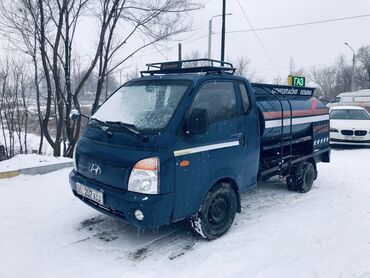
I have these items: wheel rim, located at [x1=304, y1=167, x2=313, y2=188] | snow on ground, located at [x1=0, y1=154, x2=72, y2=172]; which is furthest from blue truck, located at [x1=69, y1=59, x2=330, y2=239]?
snow on ground, located at [x1=0, y1=154, x2=72, y2=172]

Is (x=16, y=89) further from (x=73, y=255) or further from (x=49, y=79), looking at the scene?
(x=73, y=255)

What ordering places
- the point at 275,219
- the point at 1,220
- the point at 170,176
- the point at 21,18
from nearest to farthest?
1. the point at 170,176
2. the point at 1,220
3. the point at 275,219
4. the point at 21,18

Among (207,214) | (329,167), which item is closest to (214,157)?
(207,214)

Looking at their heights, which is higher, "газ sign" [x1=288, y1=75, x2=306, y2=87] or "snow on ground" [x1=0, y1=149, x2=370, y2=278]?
"газ sign" [x1=288, y1=75, x2=306, y2=87]

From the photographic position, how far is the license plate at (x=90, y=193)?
3928 millimetres

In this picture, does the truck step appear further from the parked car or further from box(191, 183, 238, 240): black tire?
the parked car

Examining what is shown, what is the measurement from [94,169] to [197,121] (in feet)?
4.64

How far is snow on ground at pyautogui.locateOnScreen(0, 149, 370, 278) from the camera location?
357 cm

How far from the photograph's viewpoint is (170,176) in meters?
3.65

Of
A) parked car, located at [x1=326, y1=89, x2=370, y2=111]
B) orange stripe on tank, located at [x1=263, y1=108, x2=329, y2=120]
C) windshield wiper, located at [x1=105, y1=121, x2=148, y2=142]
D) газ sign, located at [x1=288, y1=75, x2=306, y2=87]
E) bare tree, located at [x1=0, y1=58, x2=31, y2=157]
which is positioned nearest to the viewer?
windshield wiper, located at [x1=105, y1=121, x2=148, y2=142]

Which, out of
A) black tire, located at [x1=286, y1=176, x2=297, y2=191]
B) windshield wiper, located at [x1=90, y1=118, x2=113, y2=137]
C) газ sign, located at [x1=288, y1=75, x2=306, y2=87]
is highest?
газ sign, located at [x1=288, y1=75, x2=306, y2=87]

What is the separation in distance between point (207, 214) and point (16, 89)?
9.94m

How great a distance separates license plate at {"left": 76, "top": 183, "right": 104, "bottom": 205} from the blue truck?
14mm

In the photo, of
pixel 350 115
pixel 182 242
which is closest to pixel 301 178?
pixel 182 242
